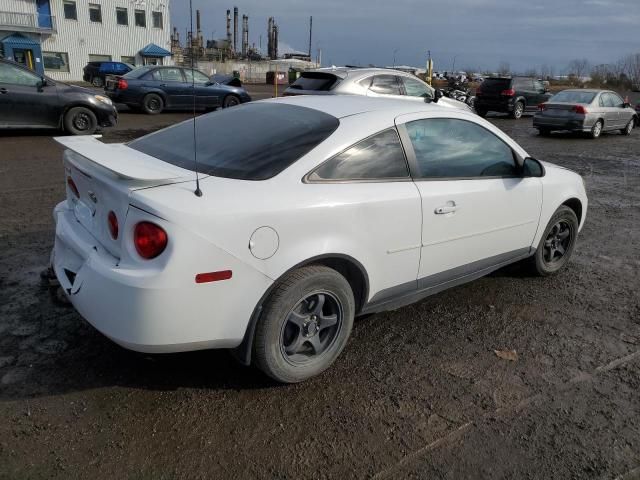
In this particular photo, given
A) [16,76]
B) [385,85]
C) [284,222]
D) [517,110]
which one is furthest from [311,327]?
[517,110]

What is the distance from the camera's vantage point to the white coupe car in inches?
101

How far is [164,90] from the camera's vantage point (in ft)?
55.4

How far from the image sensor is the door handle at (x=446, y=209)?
343 centimetres

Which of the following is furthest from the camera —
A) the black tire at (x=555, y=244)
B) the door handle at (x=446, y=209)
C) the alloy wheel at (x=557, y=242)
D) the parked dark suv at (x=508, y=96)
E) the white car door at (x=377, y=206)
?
the parked dark suv at (x=508, y=96)

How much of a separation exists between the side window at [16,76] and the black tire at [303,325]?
1010cm

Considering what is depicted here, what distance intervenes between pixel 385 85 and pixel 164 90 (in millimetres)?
8230

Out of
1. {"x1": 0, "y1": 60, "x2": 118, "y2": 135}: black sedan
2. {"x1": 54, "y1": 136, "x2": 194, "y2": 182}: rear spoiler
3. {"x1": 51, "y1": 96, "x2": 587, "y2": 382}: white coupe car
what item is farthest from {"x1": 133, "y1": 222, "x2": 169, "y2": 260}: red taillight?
{"x1": 0, "y1": 60, "x2": 118, "y2": 135}: black sedan

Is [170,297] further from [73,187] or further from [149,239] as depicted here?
[73,187]

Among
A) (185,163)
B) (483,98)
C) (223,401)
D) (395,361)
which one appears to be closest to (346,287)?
(395,361)

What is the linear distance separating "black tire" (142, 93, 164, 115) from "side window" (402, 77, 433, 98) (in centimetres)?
839

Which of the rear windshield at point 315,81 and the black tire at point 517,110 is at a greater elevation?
the rear windshield at point 315,81

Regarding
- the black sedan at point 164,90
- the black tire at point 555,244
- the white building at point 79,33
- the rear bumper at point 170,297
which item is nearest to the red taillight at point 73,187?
the rear bumper at point 170,297

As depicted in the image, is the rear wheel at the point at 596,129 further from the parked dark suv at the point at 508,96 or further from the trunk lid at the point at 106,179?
the trunk lid at the point at 106,179

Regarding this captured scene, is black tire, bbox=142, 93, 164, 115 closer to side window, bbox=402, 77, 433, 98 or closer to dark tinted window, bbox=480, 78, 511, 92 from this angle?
side window, bbox=402, 77, 433, 98
